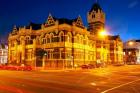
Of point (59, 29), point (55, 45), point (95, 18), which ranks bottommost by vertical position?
point (55, 45)

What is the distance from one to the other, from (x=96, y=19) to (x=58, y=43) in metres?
35.7

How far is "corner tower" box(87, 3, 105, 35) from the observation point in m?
97.8

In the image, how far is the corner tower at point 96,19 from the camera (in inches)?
3851

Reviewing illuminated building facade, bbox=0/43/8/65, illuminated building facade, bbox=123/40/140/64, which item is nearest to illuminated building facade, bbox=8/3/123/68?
illuminated building facade, bbox=0/43/8/65

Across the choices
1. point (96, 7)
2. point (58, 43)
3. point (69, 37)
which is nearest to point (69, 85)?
point (58, 43)

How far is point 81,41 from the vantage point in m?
75.2

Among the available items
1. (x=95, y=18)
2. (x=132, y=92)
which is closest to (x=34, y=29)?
(x=95, y=18)

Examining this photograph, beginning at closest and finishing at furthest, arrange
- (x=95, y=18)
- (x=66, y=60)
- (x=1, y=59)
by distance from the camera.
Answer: (x=66, y=60) → (x=95, y=18) → (x=1, y=59)

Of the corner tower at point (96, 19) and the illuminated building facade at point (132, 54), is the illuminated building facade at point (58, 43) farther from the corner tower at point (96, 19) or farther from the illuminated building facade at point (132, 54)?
the illuminated building facade at point (132, 54)

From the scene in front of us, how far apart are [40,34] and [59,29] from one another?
33.2 ft

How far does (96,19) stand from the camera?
98812 mm

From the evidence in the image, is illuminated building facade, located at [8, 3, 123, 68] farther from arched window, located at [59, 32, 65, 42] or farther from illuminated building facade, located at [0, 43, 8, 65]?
illuminated building facade, located at [0, 43, 8, 65]

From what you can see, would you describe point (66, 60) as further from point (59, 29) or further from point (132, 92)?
→ point (132, 92)

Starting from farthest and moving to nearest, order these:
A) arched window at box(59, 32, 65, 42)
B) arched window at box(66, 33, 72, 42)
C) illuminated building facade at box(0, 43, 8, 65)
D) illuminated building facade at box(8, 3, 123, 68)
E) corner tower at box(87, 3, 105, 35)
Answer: illuminated building facade at box(0, 43, 8, 65) → corner tower at box(87, 3, 105, 35) → arched window at box(66, 33, 72, 42) → illuminated building facade at box(8, 3, 123, 68) → arched window at box(59, 32, 65, 42)
